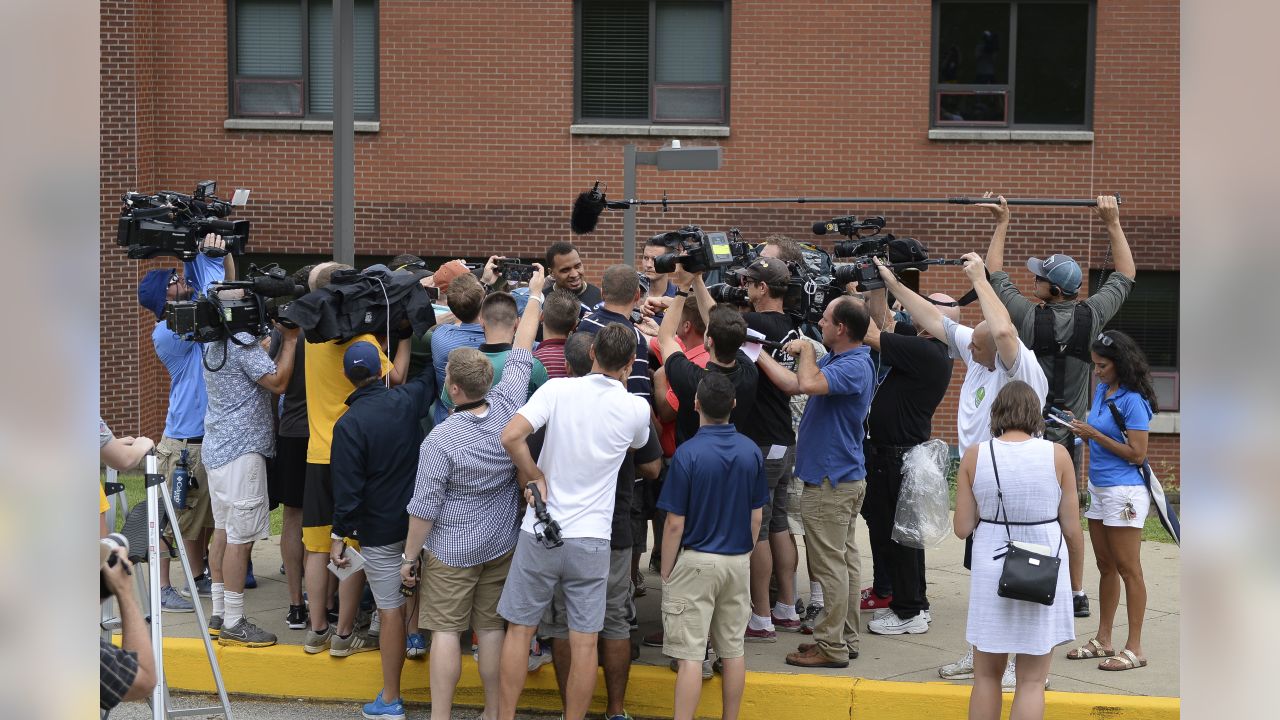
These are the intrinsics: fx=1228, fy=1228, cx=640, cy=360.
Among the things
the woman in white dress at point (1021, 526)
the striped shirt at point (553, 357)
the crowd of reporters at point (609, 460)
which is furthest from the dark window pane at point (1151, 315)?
the woman in white dress at point (1021, 526)

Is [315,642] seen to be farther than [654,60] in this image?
No

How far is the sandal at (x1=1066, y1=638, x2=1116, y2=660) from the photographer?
23.4 feet

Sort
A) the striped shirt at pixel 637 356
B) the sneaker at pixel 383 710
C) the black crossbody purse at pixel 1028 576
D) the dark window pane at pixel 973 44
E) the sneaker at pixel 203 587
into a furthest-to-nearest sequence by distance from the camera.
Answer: the dark window pane at pixel 973 44 → the sneaker at pixel 203 587 → the striped shirt at pixel 637 356 → the sneaker at pixel 383 710 → the black crossbody purse at pixel 1028 576

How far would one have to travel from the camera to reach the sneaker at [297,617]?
7586mm

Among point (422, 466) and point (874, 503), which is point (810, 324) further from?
point (422, 466)

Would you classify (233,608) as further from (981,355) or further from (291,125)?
(291,125)

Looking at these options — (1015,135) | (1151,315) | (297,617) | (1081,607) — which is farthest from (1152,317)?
(297,617)

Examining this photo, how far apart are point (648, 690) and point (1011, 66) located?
11.3 metres

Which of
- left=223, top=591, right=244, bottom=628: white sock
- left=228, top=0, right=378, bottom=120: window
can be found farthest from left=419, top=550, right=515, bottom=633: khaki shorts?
left=228, top=0, right=378, bottom=120: window

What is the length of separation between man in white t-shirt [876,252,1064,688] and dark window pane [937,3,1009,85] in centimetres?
915

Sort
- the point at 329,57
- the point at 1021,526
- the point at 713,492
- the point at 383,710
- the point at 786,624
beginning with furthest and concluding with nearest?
the point at 329,57
the point at 786,624
the point at 383,710
the point at 713,492
the point at 1021,526

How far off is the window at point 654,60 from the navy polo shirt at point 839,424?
9.42m

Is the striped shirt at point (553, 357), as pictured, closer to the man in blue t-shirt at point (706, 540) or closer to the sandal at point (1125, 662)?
the man in blue t-shirt at point (706, 540)

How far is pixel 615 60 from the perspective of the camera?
15867 millimetres
